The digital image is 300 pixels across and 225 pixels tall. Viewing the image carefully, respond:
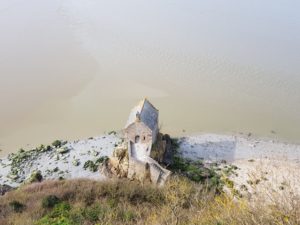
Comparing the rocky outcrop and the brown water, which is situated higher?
the brown water

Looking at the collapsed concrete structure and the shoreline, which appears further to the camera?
the shoreline

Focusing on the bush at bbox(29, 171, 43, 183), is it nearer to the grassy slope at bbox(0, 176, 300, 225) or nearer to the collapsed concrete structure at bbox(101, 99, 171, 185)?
the grassy slope at bbox(0, 176, 300, 225)

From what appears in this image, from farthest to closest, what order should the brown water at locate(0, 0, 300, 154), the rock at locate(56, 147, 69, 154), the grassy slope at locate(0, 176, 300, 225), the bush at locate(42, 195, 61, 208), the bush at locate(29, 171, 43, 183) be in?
the brown water at locate(0, 0, 300, 154)
the rock at locate(56, 147, 69, 154)
the bush at locate(29, 171, 43, 183)
the bush at locate(42, 195, 61, 208)
the grassy slope at locate(0, 176, 300, 225)

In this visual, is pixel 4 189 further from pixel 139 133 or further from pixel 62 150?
pixel 139 133

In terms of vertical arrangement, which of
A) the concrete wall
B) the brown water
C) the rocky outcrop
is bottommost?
the rocky outcrop

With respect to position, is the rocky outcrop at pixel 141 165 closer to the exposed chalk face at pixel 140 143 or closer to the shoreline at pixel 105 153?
the exposed chalk face at pixel 140 143

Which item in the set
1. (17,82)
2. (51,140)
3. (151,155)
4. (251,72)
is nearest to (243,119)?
(251,72)

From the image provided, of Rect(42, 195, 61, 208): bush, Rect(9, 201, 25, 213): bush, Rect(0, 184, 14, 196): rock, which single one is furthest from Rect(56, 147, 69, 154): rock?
Rect(9, 201, 25, 213): bush
